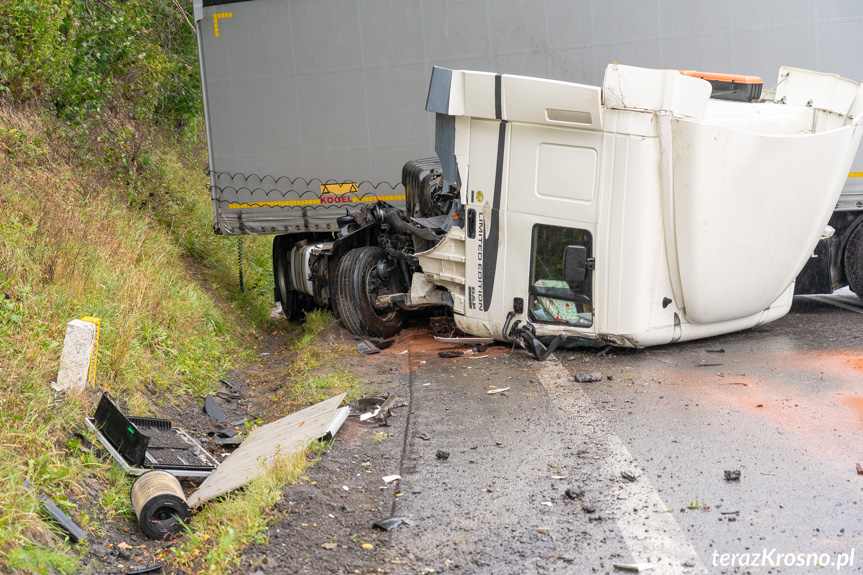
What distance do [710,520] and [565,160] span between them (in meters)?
3.74

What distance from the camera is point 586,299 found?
23.5ft

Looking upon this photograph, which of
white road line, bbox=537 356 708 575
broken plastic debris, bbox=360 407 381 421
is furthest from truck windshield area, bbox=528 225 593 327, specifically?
broken plastic debris, bbox=360 407 381 421

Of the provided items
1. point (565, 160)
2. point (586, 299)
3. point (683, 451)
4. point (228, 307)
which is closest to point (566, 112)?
point (565, 160)

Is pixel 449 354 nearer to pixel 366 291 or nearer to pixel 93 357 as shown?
pixel 366 291

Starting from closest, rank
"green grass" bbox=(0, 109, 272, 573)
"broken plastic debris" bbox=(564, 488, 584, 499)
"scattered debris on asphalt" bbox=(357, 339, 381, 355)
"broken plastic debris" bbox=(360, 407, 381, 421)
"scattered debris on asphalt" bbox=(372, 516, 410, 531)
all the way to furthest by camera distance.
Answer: "scattered debris on asphalt" bbox=(372, 516, 410, 531) → "broken plastic debris" bbox=(564, 488, 584, 499) → "green grass" bbox=(0, 109, 272, 573) → "broken plastic debris" bbox=(360, 407, 381, 421) → "scattered debris on asphalt" bbox=(357, 339, 381, 355)

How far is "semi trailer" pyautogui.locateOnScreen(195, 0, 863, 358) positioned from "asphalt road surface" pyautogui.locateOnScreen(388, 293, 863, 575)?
671 millimetres

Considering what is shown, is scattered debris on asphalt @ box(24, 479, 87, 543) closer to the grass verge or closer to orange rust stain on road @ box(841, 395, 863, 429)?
the grass verge

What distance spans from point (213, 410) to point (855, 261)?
22.1 feet

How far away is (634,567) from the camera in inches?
141

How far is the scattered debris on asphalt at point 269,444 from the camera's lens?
16.0ft

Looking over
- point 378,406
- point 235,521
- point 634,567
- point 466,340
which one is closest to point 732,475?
point 634,567

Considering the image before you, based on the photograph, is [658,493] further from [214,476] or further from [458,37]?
[458,37]

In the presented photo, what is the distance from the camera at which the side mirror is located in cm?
696

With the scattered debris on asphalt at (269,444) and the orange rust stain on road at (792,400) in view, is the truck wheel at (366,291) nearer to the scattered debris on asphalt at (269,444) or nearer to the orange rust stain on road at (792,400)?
the scattered debris on asphalt at (269,444)
